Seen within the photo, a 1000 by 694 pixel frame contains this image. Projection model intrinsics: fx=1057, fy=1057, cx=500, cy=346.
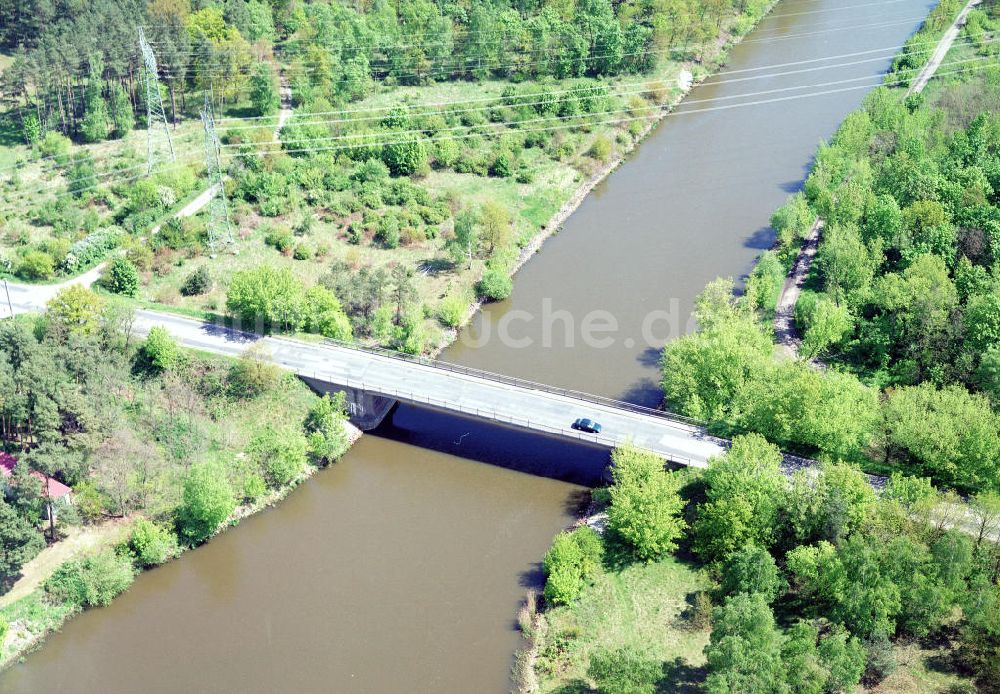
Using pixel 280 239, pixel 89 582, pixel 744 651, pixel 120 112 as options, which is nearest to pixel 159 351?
pixel 280 239

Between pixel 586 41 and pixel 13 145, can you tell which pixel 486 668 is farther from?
pixel 586 41

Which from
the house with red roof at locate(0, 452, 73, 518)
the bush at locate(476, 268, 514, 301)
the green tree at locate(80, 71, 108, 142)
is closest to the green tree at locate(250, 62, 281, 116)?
the green tree at locate(80, 71, 108, 142)

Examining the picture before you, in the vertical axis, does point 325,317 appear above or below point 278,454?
above

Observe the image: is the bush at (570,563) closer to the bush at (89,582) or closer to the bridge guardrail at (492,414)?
the bridge guardrail at (492,414)

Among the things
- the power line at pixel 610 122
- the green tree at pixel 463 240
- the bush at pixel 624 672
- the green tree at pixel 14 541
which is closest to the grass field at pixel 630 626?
the bush at pixel 624 672

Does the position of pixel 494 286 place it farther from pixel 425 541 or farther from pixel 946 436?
pixel 946 436

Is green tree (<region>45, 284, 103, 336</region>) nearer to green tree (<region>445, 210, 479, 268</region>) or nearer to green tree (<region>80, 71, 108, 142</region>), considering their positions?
green tree (<region>445, 210, 479, 268</region>)
